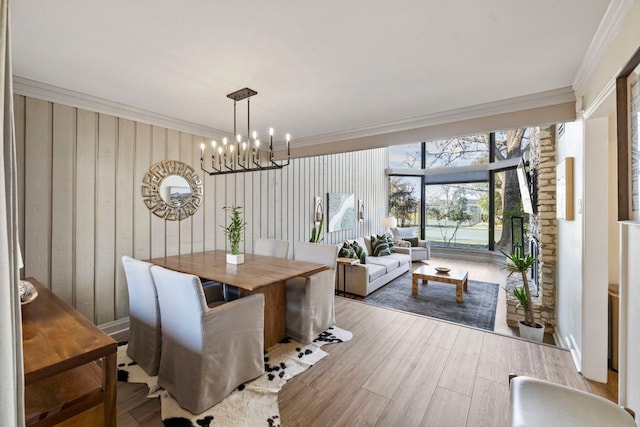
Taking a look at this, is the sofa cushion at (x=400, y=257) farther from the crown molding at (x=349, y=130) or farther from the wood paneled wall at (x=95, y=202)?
the wood paneled wall at (x=95, y=202)

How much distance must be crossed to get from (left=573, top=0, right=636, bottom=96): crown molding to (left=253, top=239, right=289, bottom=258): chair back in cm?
313

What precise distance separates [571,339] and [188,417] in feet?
10.8

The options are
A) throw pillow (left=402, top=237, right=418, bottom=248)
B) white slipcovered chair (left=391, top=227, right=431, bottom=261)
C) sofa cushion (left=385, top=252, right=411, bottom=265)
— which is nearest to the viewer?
sofa cushion (left=385, top=252, right=411, bottom=265)

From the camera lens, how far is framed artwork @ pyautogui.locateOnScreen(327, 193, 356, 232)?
19.6ft

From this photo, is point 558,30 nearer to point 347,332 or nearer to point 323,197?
point 347,332

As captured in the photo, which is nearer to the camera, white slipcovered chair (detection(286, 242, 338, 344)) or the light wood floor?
the light wood floor

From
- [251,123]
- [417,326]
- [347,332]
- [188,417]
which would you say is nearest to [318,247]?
[347,332]

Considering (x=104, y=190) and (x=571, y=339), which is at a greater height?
(x=104, y=190)

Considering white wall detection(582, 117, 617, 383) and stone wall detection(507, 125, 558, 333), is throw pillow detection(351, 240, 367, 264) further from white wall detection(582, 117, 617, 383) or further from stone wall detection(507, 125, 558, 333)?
white wall detection(582, 117, 617, 383)

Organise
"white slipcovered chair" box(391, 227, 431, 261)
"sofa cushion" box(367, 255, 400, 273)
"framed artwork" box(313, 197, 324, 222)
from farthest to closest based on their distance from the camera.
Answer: "white slipcovered chair" box(391, 227, 431, 261) < "framed artwork" box(313, 197, 324, 222) < "sofa cushion" box(367, 255, 400, 273)

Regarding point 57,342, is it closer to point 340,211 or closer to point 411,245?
point 340,211

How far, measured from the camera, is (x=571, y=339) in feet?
8.69

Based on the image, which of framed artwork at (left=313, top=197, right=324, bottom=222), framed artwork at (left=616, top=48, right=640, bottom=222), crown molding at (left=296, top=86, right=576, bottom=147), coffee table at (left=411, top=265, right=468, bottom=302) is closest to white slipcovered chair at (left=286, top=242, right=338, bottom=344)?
crown molding at (left=296, top=86, right=576, bottom=147)

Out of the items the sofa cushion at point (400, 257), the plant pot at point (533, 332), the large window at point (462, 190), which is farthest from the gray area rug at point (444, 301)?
the large window at point (462, 190)
